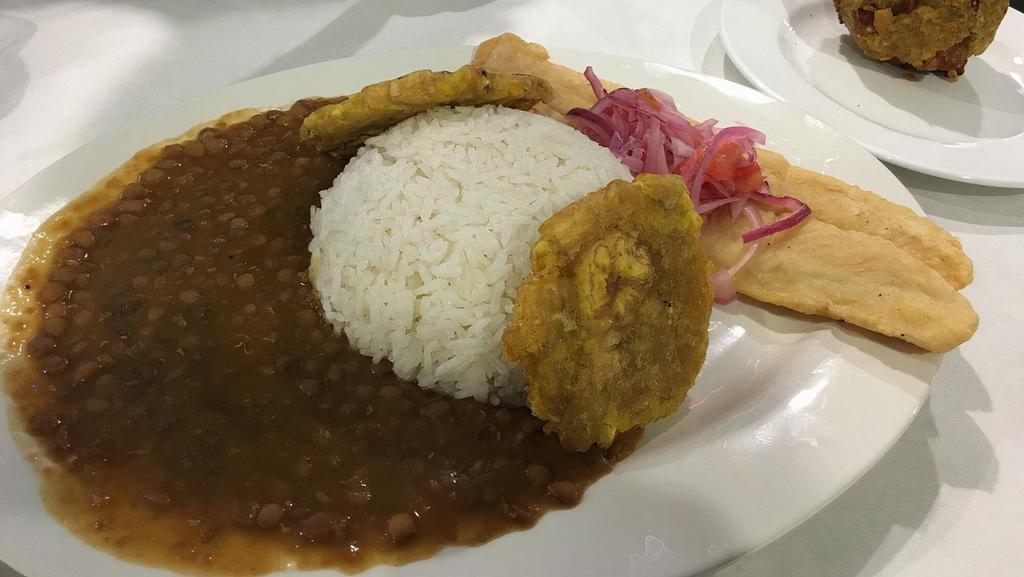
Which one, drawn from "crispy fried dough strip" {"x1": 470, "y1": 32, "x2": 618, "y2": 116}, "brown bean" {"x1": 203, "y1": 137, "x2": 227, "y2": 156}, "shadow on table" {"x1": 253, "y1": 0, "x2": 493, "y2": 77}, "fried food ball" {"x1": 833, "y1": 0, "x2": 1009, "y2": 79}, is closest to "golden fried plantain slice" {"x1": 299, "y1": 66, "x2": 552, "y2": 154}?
"crispy fried dough strip" {"x1": 470, "y1": 32, "x2": 618, "y2": 116}

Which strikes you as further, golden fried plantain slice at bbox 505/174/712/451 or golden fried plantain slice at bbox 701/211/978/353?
golden fried plantain slice at bbox 701/211/978/353

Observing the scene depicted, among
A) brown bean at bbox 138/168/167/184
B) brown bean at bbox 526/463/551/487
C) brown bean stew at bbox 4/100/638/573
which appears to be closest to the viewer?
brown bean stew at bbox 4/100/638/573

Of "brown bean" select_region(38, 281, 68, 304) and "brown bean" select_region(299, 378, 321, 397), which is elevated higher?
"brown bean" select_region(38, 281, 68, 304)

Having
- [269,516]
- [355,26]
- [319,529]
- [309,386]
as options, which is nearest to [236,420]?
[309,386]

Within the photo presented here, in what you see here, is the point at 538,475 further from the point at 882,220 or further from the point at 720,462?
the point at 882,220

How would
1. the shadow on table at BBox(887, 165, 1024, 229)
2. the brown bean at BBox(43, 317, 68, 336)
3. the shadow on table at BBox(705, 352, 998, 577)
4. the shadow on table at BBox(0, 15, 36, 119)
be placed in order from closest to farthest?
the shadow on table at BBox(705, 352, 998, 577) < the brown bean at BBox(43, 317, 68, 336) < the shadow on table at BBox(887, 165, 1024, 229) < the shadow on table at BBox(0, 15, 36, 119)

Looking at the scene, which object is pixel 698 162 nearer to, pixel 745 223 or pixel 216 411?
pixel 745 223

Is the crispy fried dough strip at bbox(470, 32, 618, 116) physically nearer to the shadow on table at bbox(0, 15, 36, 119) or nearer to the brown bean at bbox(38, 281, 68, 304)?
the brown bean at bbox(38, 281, 68, 304)
